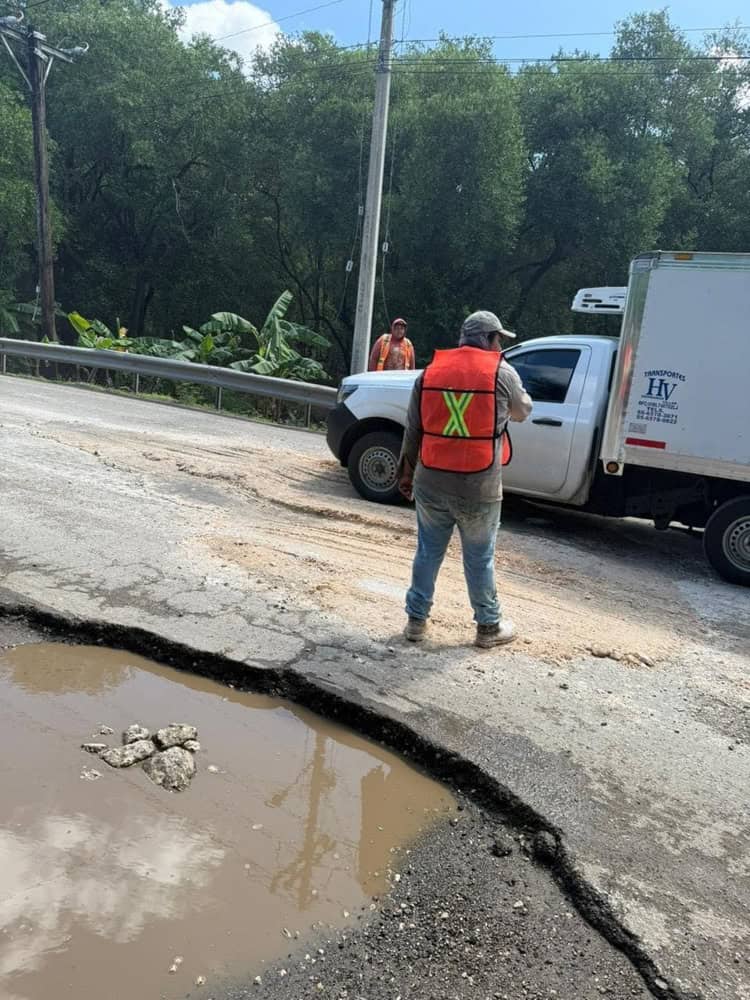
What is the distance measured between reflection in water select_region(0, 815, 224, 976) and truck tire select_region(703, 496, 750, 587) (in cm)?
534

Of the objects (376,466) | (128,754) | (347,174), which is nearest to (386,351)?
(376,466)

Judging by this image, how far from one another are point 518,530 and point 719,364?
2.35 metres

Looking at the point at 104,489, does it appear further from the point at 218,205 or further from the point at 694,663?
the point at 218,205

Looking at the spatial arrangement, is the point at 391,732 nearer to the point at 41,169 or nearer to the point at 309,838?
the point at 309,838

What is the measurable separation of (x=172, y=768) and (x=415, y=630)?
1786mm

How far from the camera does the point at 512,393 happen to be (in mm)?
4512

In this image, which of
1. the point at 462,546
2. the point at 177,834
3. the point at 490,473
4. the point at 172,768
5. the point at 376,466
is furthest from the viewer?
the point at 376,466

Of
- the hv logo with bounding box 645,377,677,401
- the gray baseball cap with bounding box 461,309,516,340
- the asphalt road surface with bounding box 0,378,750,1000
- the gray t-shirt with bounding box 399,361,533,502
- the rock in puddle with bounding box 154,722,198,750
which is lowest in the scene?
the rock in puddle with bounding box 154,722,198,750

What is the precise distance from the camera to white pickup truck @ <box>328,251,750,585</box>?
6.63m

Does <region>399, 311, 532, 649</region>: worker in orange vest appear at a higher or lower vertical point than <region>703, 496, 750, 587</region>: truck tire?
higher

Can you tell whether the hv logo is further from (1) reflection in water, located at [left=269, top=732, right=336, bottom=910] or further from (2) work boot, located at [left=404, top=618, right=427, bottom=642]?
(1) reflection in water, located at [left=269, top=732, right=336, bottom=910]

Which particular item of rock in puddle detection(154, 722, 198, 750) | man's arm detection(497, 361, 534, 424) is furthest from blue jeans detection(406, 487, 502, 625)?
rock in puddle detection(154, 722, 198, 750)

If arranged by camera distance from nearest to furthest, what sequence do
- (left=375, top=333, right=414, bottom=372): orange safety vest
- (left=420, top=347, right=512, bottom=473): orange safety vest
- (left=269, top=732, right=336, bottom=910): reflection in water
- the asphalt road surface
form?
(left=269, top=732, right=336, bottom=910): reflection in water < the asphalt road surface < (left=420, top=347, right=512, bottom=473): orange safety vest < (left=375, top=333, right=414, bottom=372): orange safety vest

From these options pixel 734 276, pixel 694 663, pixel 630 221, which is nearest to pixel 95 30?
pixel 630 221
